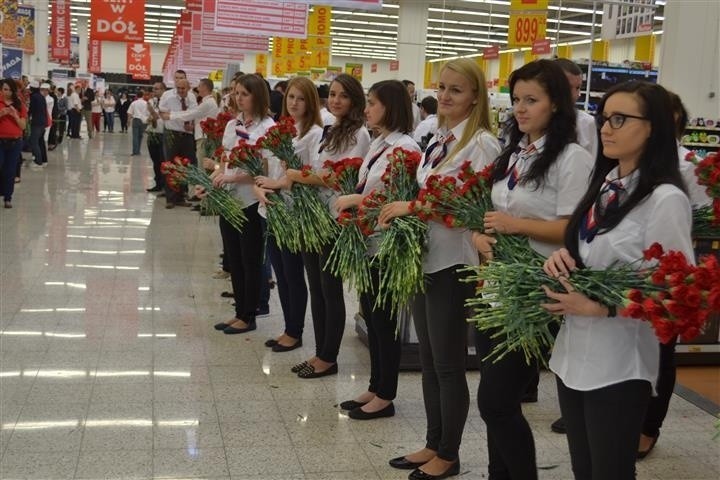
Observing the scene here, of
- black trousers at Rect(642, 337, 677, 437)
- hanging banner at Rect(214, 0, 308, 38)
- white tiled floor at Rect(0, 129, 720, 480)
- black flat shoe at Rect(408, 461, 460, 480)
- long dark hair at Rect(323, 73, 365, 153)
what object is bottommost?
white tiled floor at Rect(0, 129, 720, 480)

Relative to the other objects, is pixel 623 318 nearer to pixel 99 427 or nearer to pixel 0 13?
pixel 99 427

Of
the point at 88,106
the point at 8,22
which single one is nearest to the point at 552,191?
the point at 8,22

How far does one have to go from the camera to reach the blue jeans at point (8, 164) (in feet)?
32.8

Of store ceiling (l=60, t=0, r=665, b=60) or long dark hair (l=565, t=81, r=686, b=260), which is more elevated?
store ceiling (l=60, t=0, r=665, b=60)

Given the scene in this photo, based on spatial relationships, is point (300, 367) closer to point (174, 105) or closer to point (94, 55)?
point (174, 105)

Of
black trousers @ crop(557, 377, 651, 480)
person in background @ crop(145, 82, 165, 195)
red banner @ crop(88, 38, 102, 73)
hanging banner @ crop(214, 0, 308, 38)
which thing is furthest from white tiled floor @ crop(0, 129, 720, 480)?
red banner @ crop(88, 38, 102, 73)

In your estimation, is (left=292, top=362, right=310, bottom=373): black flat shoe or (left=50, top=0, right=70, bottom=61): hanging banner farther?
(left=50, top=0, right=70, bottom=61): hanging banner

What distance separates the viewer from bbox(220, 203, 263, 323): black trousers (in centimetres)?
502

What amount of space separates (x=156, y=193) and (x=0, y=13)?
6863 mm

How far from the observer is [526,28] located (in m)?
13.5

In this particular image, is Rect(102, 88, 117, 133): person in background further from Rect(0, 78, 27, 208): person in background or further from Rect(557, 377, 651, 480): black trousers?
Rect(557, 377, 651, 480): black trousers

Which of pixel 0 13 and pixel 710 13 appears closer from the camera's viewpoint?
pixel 710 13

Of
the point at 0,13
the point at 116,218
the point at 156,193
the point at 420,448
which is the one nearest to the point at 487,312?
the point at 420,448

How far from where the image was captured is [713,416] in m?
4.14
